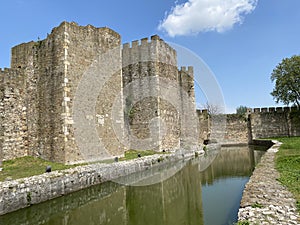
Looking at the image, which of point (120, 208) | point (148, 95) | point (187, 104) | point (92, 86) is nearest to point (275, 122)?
point (187, 104)

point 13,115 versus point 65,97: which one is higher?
point 65,97

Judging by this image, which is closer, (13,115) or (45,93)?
(13,115)

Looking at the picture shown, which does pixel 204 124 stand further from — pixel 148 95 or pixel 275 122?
pixel 148 95

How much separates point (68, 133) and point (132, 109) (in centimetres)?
730

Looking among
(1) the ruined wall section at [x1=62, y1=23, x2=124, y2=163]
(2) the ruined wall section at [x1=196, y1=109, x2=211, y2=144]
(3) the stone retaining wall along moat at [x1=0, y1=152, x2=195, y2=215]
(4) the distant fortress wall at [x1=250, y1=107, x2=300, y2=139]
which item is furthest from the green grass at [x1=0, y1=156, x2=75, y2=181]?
(4) the distant fortress wall at [x1=250, y1=107, x2=300, y2=139]

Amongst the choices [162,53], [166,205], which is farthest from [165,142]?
[166,205]

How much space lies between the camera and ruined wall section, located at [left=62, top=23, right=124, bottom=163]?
32.7 feet

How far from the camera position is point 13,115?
10359 millimetres

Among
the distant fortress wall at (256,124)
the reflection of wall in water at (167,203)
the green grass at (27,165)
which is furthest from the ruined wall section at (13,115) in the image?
the distant fortress wall at (256,124)

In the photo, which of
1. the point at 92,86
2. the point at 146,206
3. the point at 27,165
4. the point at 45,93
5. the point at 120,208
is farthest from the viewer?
the point at 92,86

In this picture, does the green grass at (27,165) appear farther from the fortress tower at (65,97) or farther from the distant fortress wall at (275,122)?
the distant fortress wall at (275,122)

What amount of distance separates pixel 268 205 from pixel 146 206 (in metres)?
3.72

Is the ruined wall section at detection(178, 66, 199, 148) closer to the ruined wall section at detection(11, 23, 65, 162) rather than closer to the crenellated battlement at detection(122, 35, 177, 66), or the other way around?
the crenellated battlement at detection(122, 35, 177, 66)

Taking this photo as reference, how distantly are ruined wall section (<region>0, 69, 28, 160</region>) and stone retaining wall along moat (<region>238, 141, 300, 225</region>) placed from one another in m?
9.06
